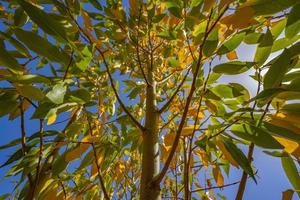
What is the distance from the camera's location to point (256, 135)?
71cm

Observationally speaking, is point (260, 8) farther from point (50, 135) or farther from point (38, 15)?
point (50, 135)

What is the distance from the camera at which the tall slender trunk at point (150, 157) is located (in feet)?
2.73

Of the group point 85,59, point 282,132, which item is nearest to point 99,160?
point 85,59

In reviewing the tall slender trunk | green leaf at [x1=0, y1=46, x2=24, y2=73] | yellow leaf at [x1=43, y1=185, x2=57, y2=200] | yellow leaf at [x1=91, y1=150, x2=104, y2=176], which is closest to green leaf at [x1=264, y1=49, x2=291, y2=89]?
the tall slender trunk

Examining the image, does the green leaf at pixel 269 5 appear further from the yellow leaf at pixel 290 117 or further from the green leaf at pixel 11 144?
the green leaf at pixel 11 144

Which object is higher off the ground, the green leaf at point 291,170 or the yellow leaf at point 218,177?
the green leaf at point 291,170

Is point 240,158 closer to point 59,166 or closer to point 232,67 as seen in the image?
point 232,67

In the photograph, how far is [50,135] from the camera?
0.98 metres

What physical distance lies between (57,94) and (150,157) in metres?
0.42

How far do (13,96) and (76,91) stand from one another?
6.3 inches

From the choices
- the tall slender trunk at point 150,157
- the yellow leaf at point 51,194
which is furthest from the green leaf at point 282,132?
the yellow leaf at point 51,194

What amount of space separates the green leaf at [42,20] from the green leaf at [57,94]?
0.12 meters

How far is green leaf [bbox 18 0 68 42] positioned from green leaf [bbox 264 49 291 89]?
0.42 metres

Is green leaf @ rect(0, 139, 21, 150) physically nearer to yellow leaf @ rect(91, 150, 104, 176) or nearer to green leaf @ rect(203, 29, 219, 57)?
yellow leaf @ rect(91, 150, 104, 176)
